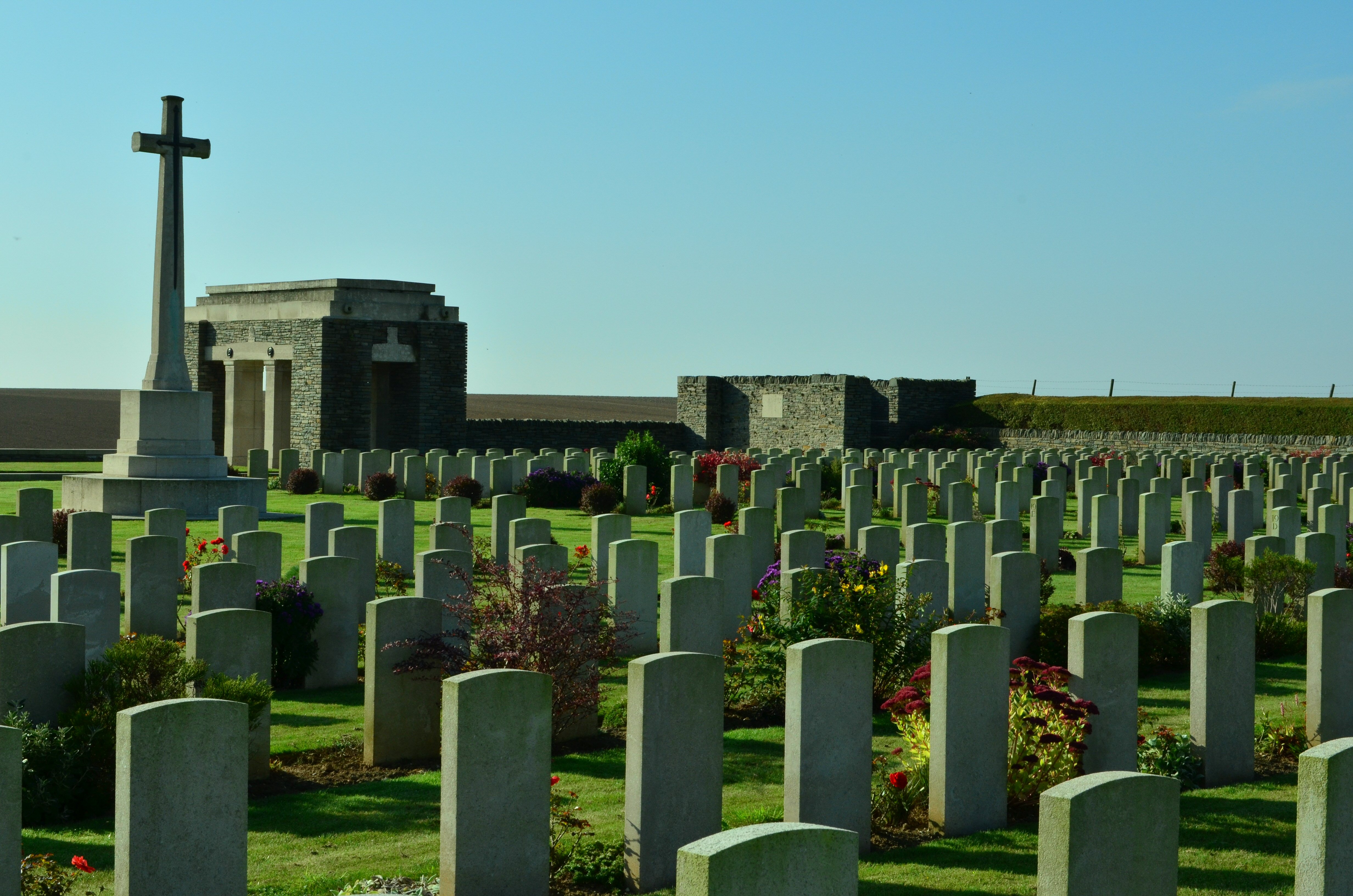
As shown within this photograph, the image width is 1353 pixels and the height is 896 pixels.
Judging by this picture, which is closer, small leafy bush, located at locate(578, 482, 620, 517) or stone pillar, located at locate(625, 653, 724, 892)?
stone pillar, located at locate(625, 653, 724, 892)

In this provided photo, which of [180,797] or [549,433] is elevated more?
[549,433]

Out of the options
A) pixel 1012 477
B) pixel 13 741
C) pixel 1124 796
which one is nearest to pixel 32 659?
pixel 13 741

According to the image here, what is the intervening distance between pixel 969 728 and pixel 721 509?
1401cm

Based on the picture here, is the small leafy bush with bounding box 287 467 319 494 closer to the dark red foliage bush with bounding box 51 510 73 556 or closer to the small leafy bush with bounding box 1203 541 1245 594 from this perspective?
the dark red foliage bush with bounding box 51 510 73 556

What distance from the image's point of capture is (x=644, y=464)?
2281 cm

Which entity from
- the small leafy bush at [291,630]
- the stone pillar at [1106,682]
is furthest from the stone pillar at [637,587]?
the stone pillar at [1106,682]

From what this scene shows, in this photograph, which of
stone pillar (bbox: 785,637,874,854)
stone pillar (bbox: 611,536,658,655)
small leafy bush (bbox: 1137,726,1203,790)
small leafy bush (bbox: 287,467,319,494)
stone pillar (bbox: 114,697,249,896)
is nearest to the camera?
stone pillar (bbox: 114,697,249,896)

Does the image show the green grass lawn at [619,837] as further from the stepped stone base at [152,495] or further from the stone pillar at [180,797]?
the stepped stone base at [152,495]

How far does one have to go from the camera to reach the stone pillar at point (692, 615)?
7.83 metres

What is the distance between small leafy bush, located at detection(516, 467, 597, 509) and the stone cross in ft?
20.0

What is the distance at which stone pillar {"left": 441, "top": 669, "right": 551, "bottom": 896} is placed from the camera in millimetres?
4832

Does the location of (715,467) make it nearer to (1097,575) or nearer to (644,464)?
→ (644,464)

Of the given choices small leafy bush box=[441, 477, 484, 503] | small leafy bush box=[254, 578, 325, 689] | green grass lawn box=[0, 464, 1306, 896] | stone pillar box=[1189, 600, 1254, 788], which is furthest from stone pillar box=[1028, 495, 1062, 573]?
small leafy bush box=[441, 477, 484, 503]

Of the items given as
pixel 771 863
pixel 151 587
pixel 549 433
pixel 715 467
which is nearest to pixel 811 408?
pixel 549 433
